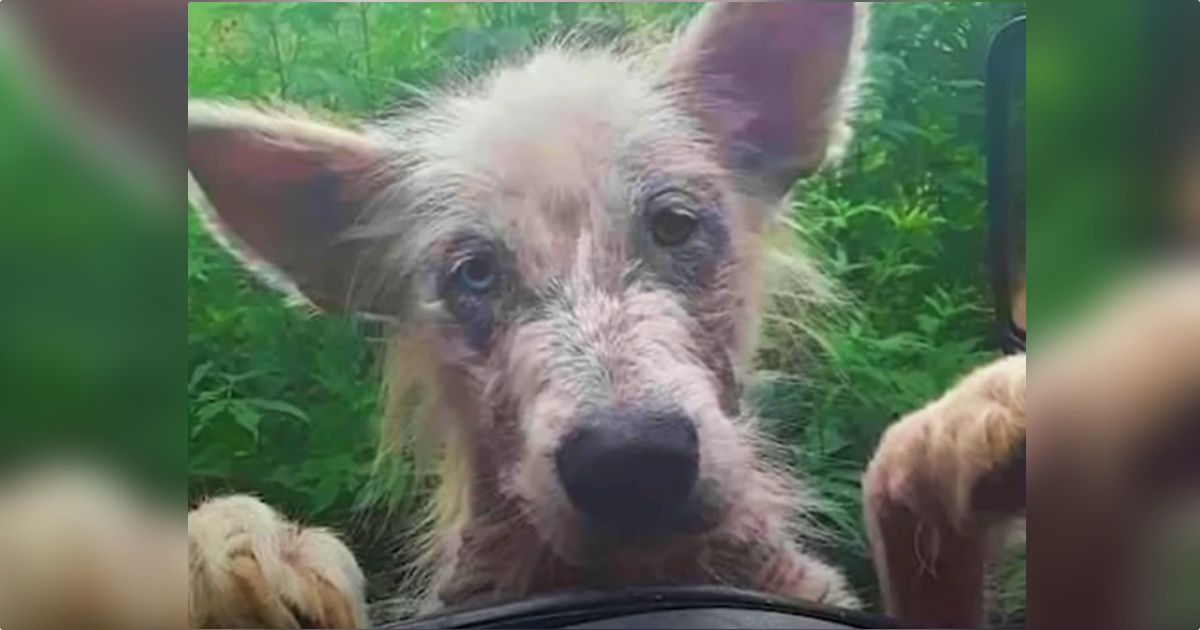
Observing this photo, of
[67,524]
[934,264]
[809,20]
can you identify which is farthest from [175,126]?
[934,264]

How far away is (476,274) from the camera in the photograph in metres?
2.12

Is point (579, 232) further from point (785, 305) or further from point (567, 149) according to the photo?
point (785, 305)

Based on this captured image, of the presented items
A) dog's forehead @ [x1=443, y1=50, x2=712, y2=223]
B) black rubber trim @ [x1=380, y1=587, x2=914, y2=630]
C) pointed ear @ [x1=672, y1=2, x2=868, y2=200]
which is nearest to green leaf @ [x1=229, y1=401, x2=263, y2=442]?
black rubber trim @ [x1=380, y1=587, x2=914, y2=630]

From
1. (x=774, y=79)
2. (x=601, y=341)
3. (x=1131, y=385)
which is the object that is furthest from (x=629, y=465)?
(x=1131, y=385)

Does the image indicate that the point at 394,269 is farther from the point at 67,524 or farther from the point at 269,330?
the point at 67,524

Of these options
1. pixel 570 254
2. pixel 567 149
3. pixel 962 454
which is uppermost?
pixel 567 149

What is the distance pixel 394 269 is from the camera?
2141 mm

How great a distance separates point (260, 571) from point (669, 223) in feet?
2.32

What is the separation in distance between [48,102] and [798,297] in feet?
3.28

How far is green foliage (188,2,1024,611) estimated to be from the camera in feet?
6.95

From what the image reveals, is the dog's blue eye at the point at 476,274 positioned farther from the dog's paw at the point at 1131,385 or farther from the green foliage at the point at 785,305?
the dog's paw at the point at 1131,385

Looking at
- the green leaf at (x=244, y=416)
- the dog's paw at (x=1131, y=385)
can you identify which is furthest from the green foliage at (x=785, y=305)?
the dog's paw at (x=1131, y=385)

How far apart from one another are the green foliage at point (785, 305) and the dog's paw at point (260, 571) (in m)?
0.03

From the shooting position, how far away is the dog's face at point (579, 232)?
211cm
